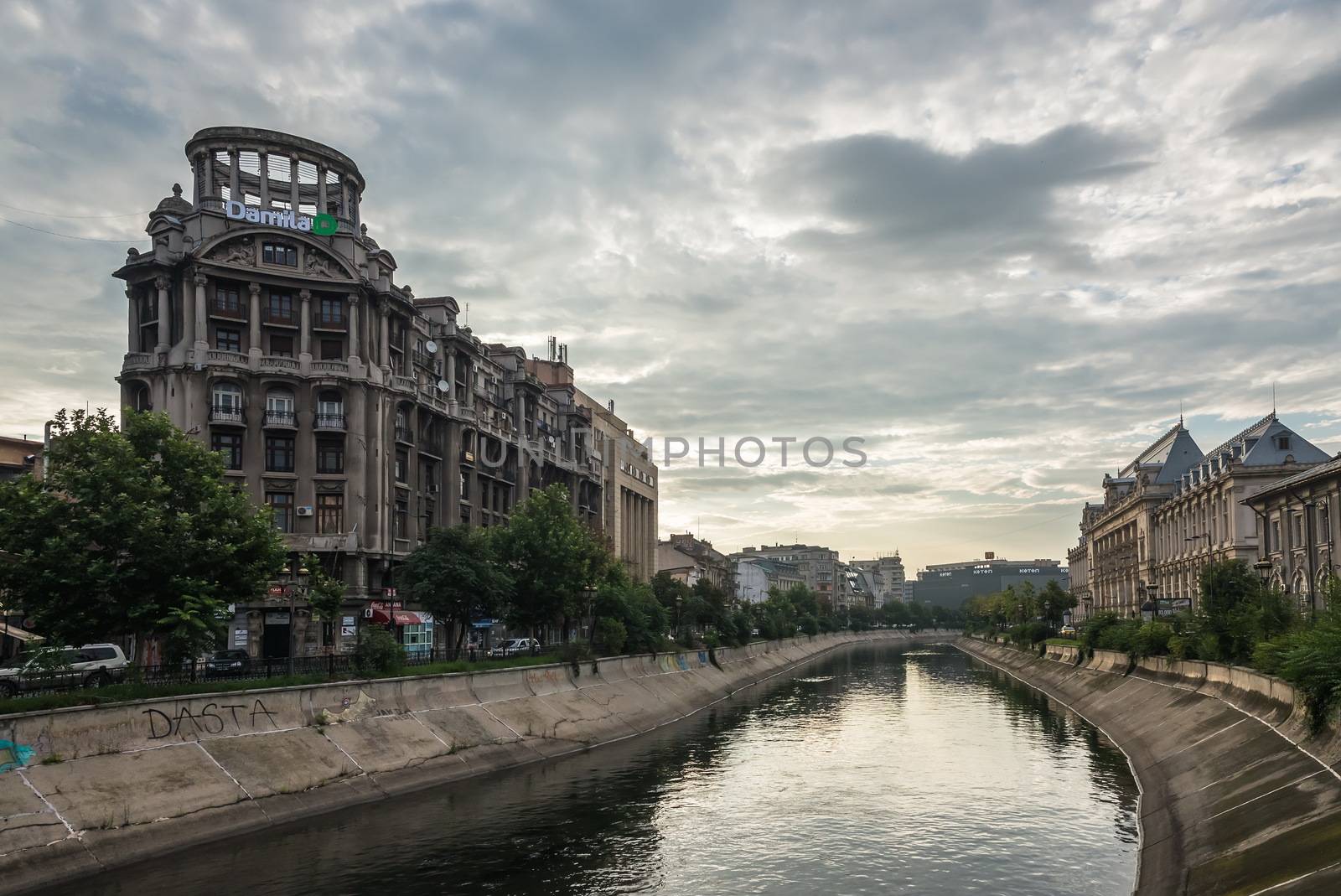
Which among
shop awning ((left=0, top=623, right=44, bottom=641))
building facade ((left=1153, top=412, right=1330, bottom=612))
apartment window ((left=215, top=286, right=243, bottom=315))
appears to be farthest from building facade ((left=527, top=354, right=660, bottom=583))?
shop awning ((left=0, top=623, right=44, bottom=641))

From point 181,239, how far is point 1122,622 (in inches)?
3120

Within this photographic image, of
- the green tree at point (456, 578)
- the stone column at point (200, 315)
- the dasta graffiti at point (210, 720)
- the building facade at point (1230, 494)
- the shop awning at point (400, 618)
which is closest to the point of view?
the dasta graffiti at point (210, 720)

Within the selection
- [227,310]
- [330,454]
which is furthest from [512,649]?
[227,310]

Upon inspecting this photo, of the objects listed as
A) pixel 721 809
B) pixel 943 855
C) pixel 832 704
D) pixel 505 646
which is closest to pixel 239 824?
pixel 721 809

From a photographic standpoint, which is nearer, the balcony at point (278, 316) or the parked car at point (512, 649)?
the parked car at point (512, 649)

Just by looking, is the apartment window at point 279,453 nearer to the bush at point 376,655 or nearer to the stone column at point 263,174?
the stone column at point 263,174

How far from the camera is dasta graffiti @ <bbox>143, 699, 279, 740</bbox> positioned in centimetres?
3766

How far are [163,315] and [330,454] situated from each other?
49.3 feet

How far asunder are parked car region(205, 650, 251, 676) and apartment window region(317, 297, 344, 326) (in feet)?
93.9

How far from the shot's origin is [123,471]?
41750 millimetres

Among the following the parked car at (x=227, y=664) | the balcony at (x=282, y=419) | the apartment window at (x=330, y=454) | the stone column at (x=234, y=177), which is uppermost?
the stone column at (x=234, y=177)

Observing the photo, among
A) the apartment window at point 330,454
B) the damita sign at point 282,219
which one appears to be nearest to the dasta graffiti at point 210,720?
the apartment window at point 330,454

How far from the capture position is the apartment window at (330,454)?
76188mm

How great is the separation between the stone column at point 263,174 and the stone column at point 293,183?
176 centimetres
